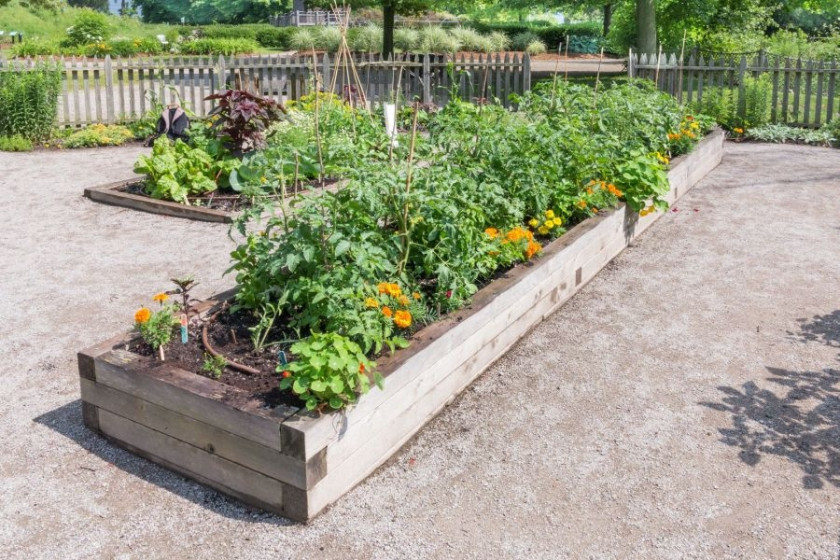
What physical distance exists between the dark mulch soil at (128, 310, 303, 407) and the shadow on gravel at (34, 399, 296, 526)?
0.46 metres

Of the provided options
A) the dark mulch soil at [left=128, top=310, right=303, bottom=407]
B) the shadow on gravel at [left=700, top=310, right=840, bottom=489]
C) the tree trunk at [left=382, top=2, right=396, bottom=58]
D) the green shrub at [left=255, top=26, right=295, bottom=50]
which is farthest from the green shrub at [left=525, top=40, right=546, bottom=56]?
the dark mulch soil at [left=128, top=310, right=303, bottom=407]

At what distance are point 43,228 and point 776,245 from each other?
264 inches

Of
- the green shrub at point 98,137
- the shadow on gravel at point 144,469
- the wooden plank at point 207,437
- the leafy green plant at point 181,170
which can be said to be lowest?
the shadow on gravel at point 144,469

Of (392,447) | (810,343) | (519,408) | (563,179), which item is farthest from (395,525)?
(563,179)

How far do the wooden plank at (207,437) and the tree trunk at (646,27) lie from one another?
20.0 metres

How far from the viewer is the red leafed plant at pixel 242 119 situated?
8.29 meters

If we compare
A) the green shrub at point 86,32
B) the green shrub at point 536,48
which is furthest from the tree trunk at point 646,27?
the green shrub at point 86,32

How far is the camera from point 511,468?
3766 mm

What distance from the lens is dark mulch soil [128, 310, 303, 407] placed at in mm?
3543

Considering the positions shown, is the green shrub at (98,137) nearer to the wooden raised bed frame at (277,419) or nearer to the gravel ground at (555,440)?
the gravel ground at (555,440)

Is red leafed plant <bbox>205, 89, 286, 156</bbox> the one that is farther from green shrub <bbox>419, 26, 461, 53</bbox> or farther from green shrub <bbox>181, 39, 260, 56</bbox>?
green shrub <bbox>181, 39, 260, 56</bbox>

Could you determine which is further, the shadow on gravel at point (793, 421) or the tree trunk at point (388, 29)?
the tree trunk at point (388, 29)

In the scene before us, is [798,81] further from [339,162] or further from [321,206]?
[321,206]

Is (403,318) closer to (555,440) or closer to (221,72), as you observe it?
(555,440)
